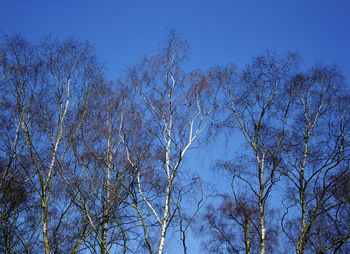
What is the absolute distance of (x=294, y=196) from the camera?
1339 cm

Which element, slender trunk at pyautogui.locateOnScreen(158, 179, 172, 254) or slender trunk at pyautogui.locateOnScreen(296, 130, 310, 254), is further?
slender trunk at pyautogui.locateOnScreen(296, 130, 310, 254)

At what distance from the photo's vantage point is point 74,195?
11.9m

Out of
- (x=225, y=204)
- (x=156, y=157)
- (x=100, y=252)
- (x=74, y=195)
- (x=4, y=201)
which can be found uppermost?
(x=225, y=204)

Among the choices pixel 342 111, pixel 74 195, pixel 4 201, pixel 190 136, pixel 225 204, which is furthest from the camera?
pixel 225 204

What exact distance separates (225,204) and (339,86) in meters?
7.88

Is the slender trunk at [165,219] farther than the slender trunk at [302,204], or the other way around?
the slender trunk at [302,204]

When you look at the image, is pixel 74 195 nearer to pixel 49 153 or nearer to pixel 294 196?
pixel 49 153

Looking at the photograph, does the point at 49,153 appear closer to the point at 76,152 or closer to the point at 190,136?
the point at 76,152

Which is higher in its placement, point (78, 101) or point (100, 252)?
point (78, 101)

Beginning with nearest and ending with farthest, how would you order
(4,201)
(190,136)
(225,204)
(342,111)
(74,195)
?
(74,195)
(190,136)
(342,111)
(4,201)
(225,204)

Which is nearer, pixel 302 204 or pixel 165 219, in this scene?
pixel 165 219

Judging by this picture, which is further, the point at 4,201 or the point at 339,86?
the point at 4,201

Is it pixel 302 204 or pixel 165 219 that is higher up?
pixel 302 204

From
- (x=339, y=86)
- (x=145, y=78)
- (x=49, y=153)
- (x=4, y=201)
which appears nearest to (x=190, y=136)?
(x=145, y=78)
